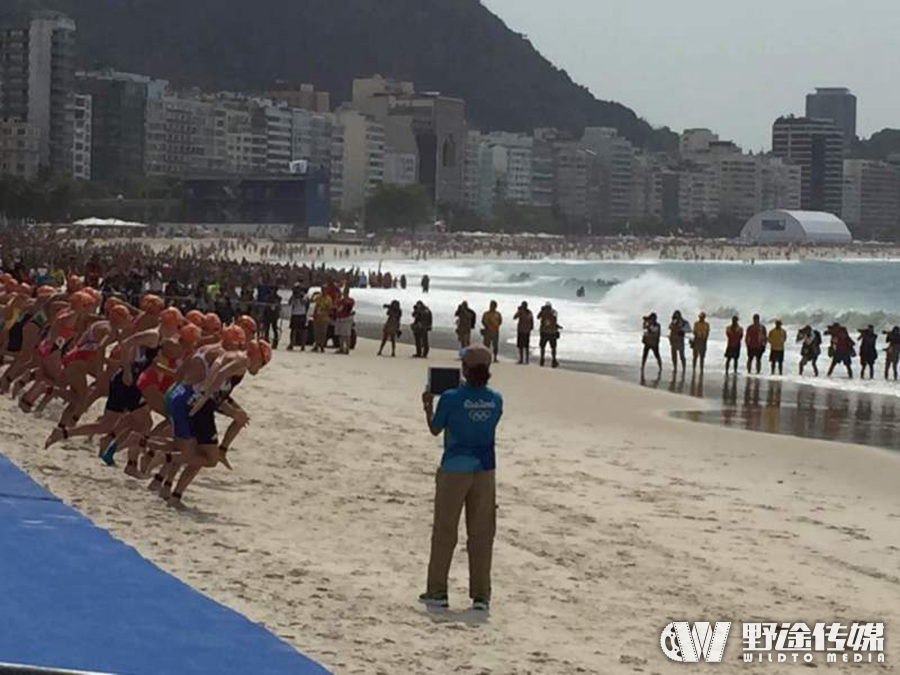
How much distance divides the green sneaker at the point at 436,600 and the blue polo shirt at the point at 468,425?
67 centimetres

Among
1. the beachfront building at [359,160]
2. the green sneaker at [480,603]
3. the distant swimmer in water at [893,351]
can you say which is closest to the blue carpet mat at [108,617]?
the green sneaker at [480,603]

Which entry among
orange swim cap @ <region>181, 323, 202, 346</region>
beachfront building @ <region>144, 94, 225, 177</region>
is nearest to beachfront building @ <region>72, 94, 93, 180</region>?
beachfront building @ <region>144, 94, 225, 177</region>

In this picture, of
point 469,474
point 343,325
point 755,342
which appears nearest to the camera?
point 469,474

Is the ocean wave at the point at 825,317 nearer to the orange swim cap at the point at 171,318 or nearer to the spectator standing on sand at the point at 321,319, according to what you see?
the spectator standing on sand at the point at 321,319

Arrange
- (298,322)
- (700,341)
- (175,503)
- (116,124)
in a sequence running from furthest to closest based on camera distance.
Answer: (116,124) < (298,322) < (700,341) < (175,503)

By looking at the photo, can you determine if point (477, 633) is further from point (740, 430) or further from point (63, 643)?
point (740, 430)

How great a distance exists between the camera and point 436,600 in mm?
8039

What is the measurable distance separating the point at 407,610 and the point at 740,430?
408 inches

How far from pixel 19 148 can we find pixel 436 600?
139282 mm

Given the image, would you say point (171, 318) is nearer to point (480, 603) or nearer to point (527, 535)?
point (527, 535)

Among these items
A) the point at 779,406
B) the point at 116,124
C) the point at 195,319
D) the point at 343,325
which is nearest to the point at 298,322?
A: the point at 343,325

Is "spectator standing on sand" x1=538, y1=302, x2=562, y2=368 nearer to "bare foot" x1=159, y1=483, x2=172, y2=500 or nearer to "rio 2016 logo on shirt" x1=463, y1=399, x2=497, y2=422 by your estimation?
"bare foot" x1=159, y1=483, x2=172, y2=500

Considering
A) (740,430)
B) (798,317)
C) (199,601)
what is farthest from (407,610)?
(798,317)

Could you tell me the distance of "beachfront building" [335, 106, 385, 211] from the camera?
623 feet
